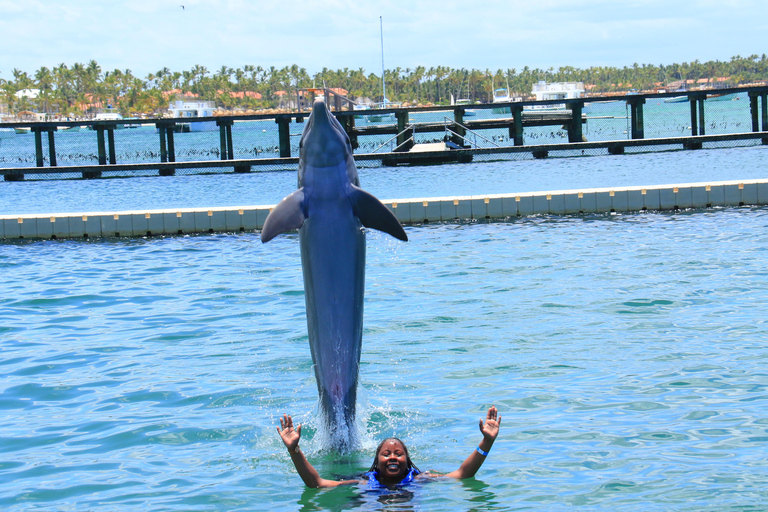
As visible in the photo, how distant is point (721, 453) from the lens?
21.8ft

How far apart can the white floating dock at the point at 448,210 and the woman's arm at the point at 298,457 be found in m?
14.4

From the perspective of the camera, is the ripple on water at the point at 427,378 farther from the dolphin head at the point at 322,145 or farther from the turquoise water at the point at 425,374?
the dolphin head at the point at 322,145

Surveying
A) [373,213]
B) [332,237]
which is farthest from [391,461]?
[373,213]

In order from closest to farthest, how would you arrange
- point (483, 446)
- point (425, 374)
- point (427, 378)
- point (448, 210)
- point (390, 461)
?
1. point (483, 446)
2. point (390, 461)
3. point (427, 378)
4. point (425, 374)
5. point (448, 210)

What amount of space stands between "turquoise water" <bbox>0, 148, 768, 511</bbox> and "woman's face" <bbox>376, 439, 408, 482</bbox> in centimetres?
20

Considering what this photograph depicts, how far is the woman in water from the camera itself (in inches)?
216

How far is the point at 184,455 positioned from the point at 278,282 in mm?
7439

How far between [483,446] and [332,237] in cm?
175

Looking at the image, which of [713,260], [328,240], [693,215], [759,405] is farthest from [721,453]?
[693,215]

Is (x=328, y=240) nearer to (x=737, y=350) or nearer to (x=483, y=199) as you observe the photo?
(x=737, y=350)

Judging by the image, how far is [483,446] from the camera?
5652 millimetres

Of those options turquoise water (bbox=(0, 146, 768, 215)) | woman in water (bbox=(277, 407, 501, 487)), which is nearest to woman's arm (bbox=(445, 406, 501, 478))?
woman in water (bbox=(277, 407, 501, 487))

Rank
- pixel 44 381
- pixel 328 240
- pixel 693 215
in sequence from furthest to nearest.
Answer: pixel 693 215, pixel 44 381, pixel 328 240

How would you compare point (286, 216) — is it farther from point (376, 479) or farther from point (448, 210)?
point (448, 210)
